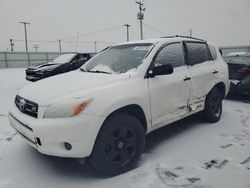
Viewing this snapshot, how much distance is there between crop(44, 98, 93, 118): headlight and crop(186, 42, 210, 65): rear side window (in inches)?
89.7

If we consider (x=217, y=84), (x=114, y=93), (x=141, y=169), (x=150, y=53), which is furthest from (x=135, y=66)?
(x=217, y=84)

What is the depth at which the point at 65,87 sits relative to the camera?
2.91 metres

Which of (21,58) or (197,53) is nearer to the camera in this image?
(197,53)

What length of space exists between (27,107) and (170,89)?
195cm

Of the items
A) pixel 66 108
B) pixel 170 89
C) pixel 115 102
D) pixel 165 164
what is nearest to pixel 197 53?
pixel 170 89

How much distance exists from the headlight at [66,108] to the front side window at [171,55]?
4.65 ft

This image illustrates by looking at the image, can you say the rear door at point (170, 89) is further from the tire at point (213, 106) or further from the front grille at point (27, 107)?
the front grille at point (27, 107)

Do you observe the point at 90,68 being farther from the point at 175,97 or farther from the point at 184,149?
the point at 184,149

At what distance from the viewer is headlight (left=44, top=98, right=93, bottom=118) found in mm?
2518

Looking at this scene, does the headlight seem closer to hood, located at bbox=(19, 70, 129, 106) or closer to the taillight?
hood, located at bbox=(19, 70, 129, 106)

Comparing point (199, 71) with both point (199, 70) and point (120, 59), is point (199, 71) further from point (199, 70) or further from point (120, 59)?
point (120, 59)

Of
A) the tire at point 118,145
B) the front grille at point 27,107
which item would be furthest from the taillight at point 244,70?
the front grille at point 27,107

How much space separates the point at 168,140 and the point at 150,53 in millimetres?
1492

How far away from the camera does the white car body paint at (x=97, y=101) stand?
252cm
